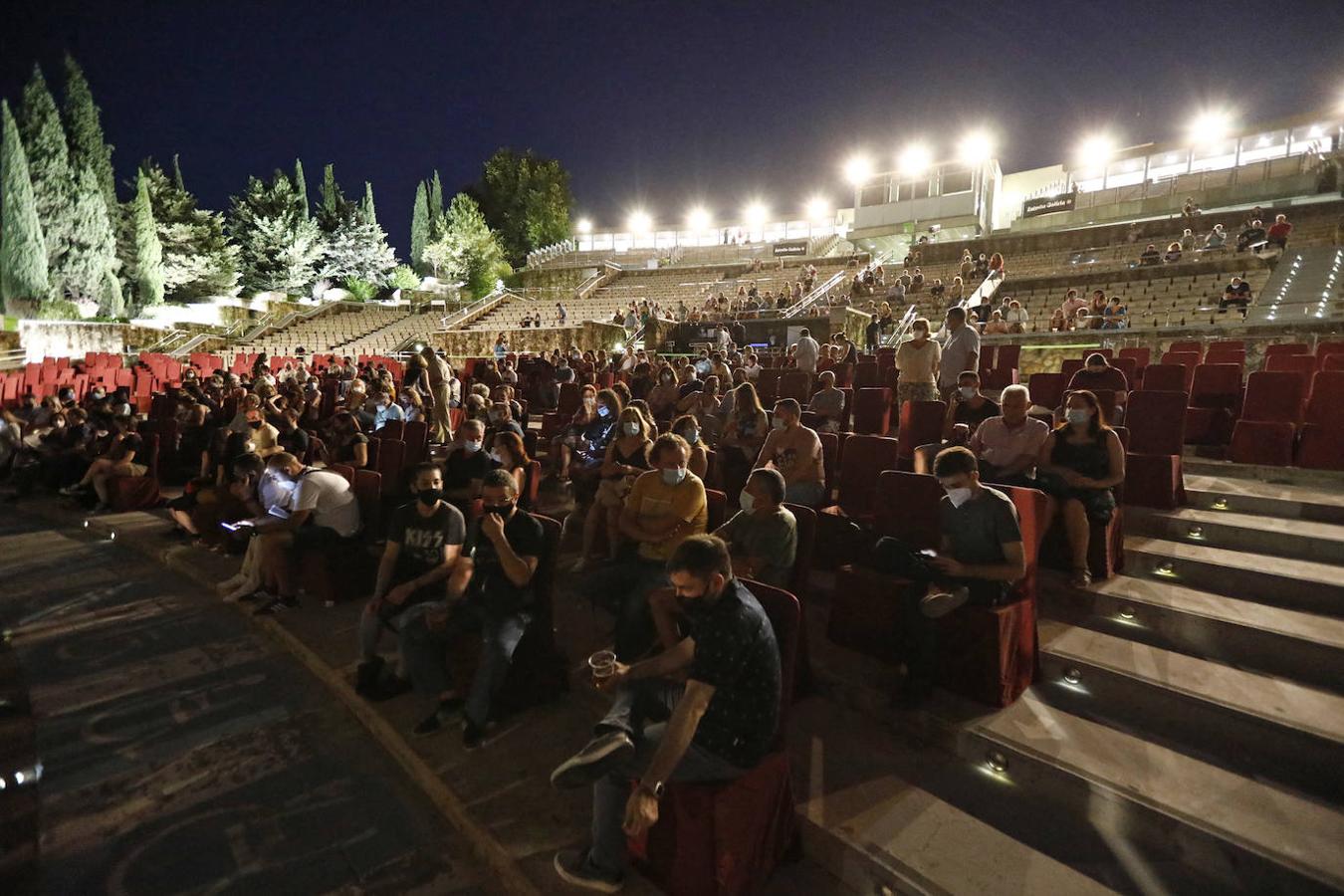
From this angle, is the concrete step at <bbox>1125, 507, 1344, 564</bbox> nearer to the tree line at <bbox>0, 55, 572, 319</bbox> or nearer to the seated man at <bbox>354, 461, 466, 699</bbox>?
the seated man at <bbox>354, 461, 466, 699</bbox>

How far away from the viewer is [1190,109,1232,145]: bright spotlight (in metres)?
30.1

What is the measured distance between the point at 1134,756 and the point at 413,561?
375 cm

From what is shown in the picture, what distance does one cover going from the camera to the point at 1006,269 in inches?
912

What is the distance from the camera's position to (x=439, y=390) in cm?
852

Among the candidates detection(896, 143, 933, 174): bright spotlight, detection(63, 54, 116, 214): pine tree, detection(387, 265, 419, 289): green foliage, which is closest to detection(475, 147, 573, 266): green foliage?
detection(387, 265, 419, 289): green foliage

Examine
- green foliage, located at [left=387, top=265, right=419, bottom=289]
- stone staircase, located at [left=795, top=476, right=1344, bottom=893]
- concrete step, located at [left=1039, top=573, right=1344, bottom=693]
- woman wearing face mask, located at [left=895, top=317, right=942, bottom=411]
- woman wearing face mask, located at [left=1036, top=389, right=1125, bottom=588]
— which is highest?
green foliage, located at [left=387, top=265, right=419, bottom=289]

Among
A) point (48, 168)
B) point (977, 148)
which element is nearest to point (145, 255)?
point (48, 168)

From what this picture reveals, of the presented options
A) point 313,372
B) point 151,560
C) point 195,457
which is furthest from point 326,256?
point 151,560

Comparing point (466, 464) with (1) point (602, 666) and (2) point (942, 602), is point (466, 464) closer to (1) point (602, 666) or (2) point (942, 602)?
(1) point (602, 666)

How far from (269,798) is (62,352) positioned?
25.2 metres

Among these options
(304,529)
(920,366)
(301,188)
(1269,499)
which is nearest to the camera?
(1269,499)

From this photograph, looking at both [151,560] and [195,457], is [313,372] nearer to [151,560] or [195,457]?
[195,457]

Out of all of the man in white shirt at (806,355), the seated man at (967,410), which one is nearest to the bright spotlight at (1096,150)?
the man in white shirt at (806,355)

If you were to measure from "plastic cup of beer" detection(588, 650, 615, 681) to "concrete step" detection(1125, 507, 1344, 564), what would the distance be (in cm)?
401
